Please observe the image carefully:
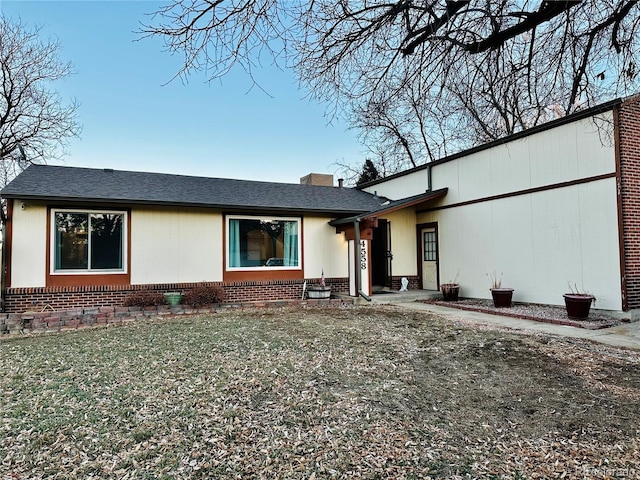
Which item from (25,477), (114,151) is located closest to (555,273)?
(25,477)

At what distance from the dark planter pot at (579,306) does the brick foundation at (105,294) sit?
6264 millimetres

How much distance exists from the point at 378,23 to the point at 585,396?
4.46 m

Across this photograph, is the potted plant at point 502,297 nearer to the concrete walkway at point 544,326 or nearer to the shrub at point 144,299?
the concrete walkway at point 544,326

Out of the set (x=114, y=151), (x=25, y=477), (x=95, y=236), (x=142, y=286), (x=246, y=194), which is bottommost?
(x=25, y=477)

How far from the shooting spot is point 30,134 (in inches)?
575

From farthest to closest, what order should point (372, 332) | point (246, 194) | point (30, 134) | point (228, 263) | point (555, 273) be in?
point (30, 134) < point (246, 194) < point (228, 263) < point (555, 273) < point (372, 332)

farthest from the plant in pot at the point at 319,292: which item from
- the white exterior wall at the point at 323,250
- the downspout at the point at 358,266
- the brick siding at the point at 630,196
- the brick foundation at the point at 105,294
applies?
the brick siding at the point at 630,196

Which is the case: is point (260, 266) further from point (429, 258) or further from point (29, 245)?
point (429, 258)

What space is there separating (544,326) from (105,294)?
9134 millimetres

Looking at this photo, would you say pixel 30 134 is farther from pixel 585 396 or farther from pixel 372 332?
pixel 585 396

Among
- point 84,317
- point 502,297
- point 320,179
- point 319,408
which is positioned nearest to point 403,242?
point 502,297

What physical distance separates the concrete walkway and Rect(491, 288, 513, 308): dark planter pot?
84 cm

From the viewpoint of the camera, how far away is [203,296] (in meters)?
9.10

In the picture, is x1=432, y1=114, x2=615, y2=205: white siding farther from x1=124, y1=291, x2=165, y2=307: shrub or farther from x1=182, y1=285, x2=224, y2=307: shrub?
x1=124, y1=291, x2=165, y2=307: shrub
